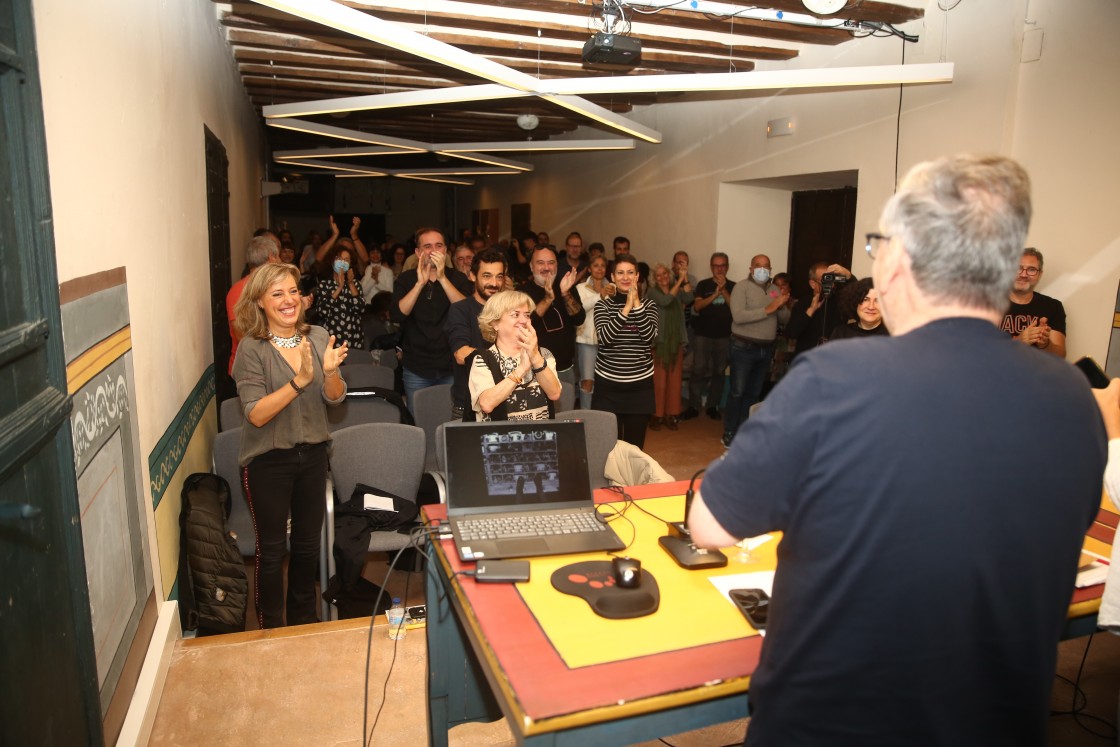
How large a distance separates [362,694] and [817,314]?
4.38 meters

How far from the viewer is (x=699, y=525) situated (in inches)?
47.8

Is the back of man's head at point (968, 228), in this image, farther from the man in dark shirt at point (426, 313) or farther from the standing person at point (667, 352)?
the standing person at point (667, 352)

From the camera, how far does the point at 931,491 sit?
3.43ft

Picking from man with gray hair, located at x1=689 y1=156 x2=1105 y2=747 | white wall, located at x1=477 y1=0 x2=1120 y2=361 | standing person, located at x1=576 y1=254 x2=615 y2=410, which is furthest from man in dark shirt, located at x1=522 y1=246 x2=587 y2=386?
man with gray hair, located at x1=689 y1=156 x2=1105 y2=747

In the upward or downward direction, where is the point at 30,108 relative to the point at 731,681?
upward

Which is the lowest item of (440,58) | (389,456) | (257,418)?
(389,456)

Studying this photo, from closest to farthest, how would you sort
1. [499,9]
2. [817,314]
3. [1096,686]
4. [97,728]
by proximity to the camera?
[97,728], [1096,686], [499,9], [817,314]

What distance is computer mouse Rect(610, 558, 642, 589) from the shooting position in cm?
172

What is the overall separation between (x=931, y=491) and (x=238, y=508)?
3035 mm

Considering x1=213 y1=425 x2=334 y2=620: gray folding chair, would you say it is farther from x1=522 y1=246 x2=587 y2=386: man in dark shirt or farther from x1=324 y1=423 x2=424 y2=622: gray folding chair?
x1=522 y1=246 x2=587 y2=386: man in dark shirt

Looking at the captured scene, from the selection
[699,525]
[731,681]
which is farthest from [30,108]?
[731,681]

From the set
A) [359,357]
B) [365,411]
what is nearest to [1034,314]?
[365,411]

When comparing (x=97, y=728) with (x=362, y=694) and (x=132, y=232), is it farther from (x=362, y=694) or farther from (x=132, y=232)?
(x=132, y=232)

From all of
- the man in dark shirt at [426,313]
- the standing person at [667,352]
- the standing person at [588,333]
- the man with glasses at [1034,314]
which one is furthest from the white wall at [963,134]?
the man in dark shirt at [426,313]
